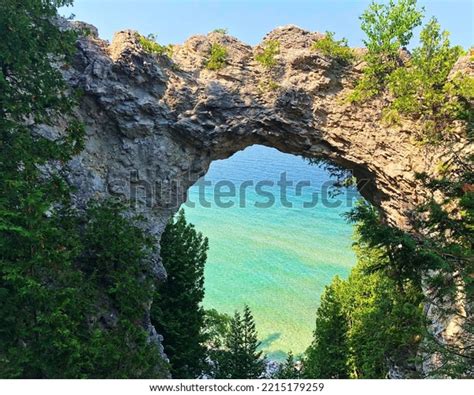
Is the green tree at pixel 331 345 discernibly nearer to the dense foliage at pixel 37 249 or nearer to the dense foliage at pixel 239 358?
the dense foliage at pixel 239 358

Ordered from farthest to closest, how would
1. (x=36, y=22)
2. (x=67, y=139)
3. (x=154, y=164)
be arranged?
(x=154, y=164)
(x=67, y=139)
(x=36, y=22)

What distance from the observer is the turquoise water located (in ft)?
99.3

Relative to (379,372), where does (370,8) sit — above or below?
above

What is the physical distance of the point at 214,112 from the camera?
13328 mm

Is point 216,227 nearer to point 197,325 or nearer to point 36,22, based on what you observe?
point 197,325

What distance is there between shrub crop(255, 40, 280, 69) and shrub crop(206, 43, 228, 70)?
1326mm

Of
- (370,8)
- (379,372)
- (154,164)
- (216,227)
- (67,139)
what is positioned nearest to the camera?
(67,139)

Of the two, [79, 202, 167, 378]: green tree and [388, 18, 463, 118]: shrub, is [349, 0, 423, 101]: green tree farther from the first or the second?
[79, 202, 167, 378]: green tree

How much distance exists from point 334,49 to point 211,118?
5366mm

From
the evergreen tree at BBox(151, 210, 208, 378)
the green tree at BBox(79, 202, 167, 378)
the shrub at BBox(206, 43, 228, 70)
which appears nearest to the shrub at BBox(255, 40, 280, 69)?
the shrub at BBox(206, 43, 228, 70)

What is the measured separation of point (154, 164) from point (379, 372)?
1246 cm

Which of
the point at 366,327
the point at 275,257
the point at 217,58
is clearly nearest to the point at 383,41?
the point at 217,58
